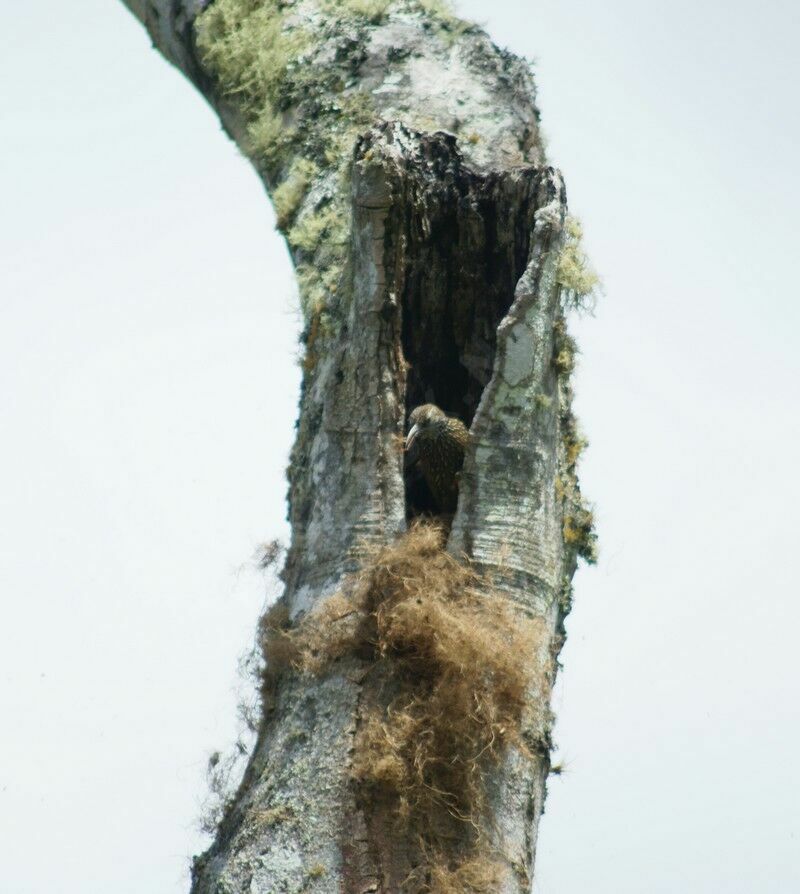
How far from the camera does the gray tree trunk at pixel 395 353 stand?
3039 mm

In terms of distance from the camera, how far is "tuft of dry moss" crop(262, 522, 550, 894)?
2961 mm

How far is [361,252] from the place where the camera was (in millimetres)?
3660

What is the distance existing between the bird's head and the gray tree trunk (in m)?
0.12

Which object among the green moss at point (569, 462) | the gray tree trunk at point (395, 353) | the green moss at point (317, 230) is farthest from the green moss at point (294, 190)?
the green moss at point (569, 462)

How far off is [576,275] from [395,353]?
2.72ft

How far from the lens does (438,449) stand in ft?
13.2

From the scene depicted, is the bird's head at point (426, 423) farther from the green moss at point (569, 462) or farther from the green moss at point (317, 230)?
the green moss at point (317, 230)

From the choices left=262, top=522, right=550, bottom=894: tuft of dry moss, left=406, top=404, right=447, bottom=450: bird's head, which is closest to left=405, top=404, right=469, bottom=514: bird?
left=406, top=404, right=447, bottom=450: bird's head

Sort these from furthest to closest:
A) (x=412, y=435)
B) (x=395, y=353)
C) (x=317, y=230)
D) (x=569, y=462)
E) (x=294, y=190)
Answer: (x=294, y=190)
(x=317, y=230)
(x=412, y=435)
(x=569, y=462)
(x=395, y=353)

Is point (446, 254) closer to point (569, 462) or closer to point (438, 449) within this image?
point (438, 449)

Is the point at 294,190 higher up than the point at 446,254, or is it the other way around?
the point at 294,190

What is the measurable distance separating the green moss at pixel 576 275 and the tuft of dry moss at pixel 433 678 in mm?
1112

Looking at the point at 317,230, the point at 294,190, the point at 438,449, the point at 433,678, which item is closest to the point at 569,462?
the point at 438,449

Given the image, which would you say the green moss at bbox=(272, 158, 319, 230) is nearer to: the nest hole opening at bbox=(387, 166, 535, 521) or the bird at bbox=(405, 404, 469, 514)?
the nest hole opening at bbox=(387, 166, 535, 521)
